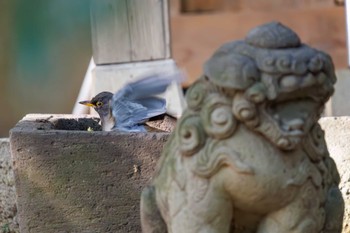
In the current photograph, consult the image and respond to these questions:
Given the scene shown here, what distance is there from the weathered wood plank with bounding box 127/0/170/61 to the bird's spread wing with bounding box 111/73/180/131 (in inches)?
64.4

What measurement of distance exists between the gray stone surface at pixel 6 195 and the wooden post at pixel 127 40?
5.08 feet

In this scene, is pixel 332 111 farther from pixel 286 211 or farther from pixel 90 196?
pixel 286 211

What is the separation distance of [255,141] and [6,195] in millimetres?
2142

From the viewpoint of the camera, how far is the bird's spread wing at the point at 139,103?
512cm

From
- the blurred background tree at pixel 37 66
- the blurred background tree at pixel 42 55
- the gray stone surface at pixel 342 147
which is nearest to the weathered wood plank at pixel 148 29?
the blurred background tree at pixel 42 55

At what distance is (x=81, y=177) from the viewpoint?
459 centimetres

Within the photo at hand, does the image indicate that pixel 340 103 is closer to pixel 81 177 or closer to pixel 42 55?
pixel 42 55

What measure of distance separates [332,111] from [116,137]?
267cm

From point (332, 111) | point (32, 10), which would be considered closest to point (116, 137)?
point (332, 111)

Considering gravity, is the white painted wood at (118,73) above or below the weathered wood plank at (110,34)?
below

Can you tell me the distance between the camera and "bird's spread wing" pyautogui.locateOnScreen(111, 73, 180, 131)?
512 cm

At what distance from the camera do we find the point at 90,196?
4598mm

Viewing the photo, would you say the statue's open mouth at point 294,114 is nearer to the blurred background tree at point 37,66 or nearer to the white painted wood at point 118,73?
the white painted wood at point 118,73

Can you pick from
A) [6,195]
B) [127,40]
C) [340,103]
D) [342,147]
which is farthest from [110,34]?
[342,147]
